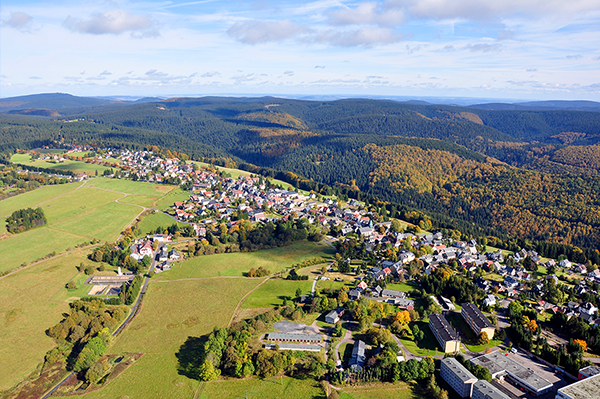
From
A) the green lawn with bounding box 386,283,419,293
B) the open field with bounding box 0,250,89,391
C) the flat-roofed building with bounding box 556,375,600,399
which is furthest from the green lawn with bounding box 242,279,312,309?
the flat-roofed building with bounding box 556,375,600,399

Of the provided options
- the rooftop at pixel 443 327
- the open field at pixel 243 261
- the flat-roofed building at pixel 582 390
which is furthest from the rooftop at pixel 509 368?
the open field at pixel 243 261

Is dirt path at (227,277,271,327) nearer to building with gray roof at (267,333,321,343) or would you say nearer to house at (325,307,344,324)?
building with gray roof at (267,333,321,343)

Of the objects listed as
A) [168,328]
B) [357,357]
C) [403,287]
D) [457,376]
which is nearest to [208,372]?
[168,328]

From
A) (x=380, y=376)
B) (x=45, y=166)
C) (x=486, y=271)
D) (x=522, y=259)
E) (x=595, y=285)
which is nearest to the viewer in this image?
(x=380, y=376)

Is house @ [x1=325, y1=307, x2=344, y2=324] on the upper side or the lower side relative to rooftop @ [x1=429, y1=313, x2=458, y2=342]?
lower

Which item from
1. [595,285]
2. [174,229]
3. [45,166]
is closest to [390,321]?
[595,285]

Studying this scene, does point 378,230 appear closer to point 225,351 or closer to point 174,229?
point 174,229
